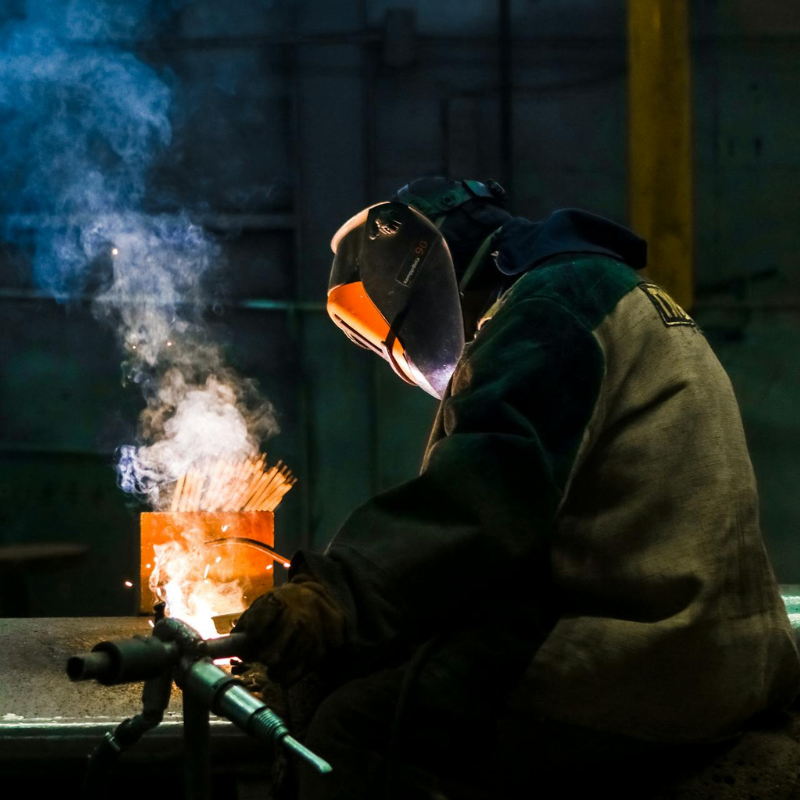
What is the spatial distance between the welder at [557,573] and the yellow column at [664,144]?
6.19 feet

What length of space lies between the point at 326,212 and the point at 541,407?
13.9 feet

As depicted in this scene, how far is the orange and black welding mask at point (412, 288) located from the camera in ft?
7.62

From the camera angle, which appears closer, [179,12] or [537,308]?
[537,308]

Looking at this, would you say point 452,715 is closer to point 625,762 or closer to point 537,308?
point 625,762

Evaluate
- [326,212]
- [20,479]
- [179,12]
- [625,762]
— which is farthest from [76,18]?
[625,762]

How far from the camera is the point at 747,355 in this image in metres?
5.73

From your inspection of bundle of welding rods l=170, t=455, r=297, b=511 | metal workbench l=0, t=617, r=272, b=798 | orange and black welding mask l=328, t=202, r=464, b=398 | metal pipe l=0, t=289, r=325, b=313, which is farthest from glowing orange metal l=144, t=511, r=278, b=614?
metal pipe l=0, t=289, r=325, b=313

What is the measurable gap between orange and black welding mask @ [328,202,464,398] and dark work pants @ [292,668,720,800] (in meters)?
0.91

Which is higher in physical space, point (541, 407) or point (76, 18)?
point (76, 18)

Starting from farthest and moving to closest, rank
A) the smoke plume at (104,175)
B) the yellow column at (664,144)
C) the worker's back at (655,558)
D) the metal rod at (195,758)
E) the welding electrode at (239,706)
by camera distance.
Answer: the smoke plume at (104,175) → the yellow column at (664,144) → the worker's back at (655,558) → the metal rod at (195,758) → the welding electrode at (239,706)

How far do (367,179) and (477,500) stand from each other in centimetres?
436

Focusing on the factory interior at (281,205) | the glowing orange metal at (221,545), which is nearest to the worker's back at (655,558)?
the glowing orange metal at (221,545)

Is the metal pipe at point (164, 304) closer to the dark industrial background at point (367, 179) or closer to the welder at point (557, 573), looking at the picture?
the dark industrial background at point (367, 179)

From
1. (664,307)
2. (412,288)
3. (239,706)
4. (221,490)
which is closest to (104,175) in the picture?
(221,490)
